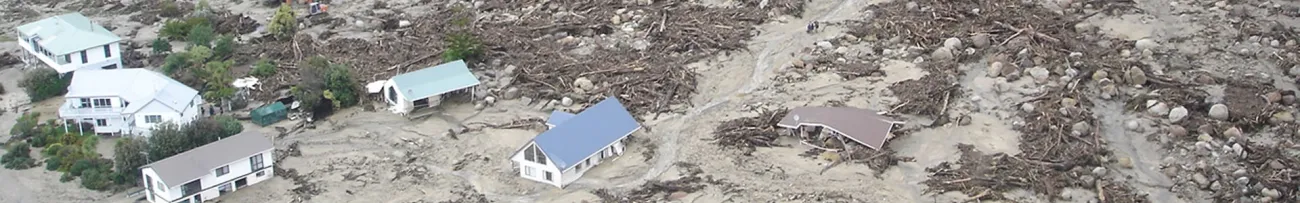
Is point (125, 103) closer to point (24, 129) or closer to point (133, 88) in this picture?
point (133, 88)

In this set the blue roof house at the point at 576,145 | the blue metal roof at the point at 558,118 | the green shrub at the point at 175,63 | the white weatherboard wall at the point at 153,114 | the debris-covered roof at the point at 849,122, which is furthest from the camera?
the green shrub at the point at 175,63

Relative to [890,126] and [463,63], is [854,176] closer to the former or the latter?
[890,126]

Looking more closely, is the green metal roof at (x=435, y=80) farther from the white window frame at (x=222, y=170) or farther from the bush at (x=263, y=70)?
the white window frame at (x=222, y=170)

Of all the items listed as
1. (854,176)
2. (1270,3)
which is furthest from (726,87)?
(1270,3)

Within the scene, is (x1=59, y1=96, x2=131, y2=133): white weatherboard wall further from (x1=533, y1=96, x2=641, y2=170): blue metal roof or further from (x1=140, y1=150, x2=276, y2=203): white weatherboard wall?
(x1=533, y1=96, x2=641, y2=170): blue metal roof

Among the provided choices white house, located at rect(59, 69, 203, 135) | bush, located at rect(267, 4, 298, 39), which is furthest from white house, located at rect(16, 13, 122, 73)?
bush, located at rect(267, 4, 298, 39)

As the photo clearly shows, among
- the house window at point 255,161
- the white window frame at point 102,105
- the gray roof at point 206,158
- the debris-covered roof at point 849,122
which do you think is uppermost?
the debris-covered roof at point 849,122

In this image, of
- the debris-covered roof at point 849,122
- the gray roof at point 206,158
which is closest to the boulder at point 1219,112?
the debris-covered roof at point 849,122

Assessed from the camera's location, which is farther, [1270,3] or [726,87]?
[1270,3]
